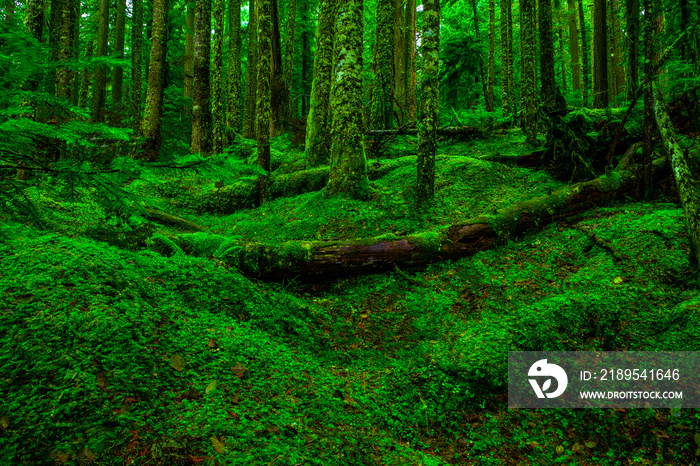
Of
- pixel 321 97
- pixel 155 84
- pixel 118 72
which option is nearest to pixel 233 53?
pixel 155 84

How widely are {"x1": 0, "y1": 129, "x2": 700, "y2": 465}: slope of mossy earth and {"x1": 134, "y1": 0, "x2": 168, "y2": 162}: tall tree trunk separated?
5.72 m

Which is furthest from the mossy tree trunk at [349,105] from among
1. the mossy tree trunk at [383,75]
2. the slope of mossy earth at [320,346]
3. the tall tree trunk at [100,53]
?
the tall tree trunk at [100,53]

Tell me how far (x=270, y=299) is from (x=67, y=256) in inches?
83.6

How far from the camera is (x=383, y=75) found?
41.5 feet

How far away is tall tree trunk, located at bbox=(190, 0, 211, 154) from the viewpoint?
9.77 meters

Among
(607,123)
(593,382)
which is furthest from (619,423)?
(607,123)

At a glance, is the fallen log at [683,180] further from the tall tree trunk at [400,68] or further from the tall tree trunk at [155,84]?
the tall tree trunk at [155,84]

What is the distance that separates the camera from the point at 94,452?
2.10 metres

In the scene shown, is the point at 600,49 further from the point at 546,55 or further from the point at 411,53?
the point at 411,53

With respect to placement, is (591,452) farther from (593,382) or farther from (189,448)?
(189,448)

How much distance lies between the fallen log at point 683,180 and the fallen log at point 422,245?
53.7 inches

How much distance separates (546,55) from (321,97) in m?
5.92

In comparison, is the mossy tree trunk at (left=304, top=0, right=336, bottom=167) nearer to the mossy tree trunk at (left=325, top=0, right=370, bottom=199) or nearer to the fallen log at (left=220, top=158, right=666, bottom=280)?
the mossy tree trunk at (left=325, top=0, right=370, bottom=199)

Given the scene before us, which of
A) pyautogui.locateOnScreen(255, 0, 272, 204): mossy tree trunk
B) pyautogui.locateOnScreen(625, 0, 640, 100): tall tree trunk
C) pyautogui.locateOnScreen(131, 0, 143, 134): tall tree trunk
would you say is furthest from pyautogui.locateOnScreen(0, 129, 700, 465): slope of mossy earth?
pyautogui.locateOnScreen(131, 0, 143, 134): tall tree trunk
